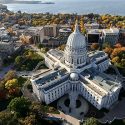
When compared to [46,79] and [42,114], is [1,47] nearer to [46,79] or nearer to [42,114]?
[46,79]

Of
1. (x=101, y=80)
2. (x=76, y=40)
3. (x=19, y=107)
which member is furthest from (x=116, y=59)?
(x=19, y=107)

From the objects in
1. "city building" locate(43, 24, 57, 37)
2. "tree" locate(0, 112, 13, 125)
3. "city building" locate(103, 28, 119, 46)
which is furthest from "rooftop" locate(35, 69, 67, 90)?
"city building" locate(43, 24, 57, 37)

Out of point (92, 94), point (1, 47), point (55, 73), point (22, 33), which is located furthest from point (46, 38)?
point (92, 94)

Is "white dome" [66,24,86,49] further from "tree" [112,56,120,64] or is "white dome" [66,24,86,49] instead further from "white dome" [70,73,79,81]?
"tree" [112,56,120,64]

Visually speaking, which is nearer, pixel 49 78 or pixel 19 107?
pixel 19 107

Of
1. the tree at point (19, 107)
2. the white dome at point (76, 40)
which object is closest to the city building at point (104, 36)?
the white dome at point (76, 40)

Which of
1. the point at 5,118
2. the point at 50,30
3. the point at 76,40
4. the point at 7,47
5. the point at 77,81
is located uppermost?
the point at 76,40

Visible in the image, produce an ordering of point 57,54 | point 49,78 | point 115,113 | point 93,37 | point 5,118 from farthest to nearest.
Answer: point 93,37 < point 57,54 < point 49,78 < point 115,113 < point 5,118

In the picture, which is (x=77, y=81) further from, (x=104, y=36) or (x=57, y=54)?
(x=104, y=36)
